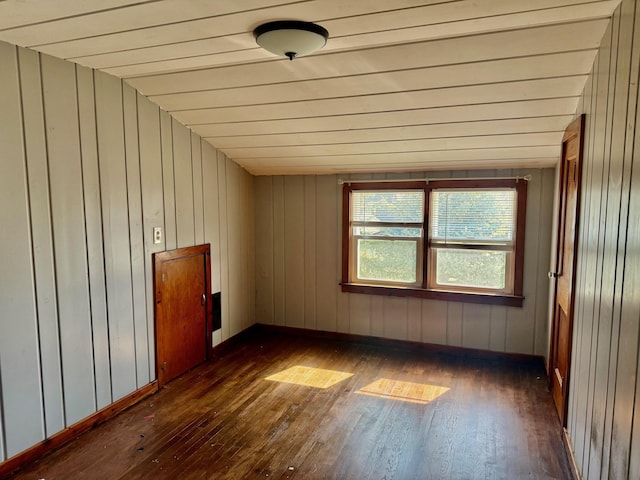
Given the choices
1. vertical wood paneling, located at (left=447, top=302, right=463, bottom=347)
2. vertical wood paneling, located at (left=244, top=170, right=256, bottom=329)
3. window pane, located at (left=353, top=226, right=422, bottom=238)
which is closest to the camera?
vertical wood paneling, located at (left=447, top=302, right=463, bottom=347)

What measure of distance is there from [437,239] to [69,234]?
314 cm

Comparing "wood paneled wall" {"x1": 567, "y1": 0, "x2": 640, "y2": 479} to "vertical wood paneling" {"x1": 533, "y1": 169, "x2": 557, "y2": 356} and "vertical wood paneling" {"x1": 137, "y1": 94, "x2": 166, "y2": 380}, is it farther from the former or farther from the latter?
"vertical wood paneling" {"x1": 137, "y1": 94, "x2": 166, "y2": 380}

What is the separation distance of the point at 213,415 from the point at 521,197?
3183mm

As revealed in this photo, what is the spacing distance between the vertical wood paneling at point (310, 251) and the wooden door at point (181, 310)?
1.16 metres

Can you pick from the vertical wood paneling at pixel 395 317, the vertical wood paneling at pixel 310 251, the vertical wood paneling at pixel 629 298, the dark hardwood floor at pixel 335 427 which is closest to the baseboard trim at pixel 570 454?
the dark hardwood floor at pixel 335 427

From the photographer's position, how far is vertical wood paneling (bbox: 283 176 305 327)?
469 centimetres

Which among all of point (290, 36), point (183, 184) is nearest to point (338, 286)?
point (183, 184)

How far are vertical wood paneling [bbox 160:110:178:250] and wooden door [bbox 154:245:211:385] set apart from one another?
150 millimetres

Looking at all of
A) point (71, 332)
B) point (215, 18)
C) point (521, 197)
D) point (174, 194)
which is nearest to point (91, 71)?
point (174, 194)

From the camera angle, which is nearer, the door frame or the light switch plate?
the door frame

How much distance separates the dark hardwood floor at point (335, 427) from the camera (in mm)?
2439

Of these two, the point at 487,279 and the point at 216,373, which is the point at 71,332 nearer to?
the point at 216,373

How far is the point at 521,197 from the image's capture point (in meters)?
3.86

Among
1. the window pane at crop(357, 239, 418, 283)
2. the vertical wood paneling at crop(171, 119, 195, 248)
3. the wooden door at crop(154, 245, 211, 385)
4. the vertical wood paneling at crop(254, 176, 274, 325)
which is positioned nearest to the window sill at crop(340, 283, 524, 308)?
the window pane at crop(357, 239, 418, 283)
